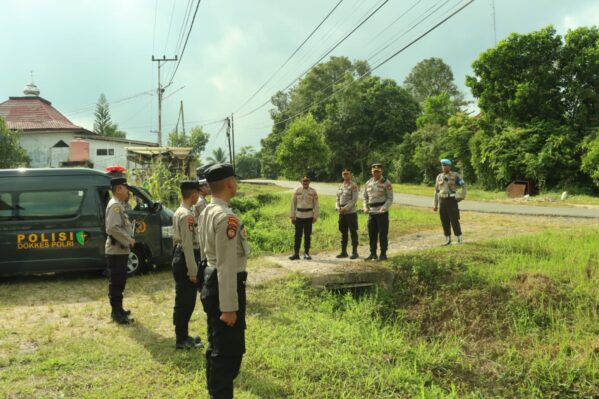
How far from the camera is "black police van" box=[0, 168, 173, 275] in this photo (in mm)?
8367

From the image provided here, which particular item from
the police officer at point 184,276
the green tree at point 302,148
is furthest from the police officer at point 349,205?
the green tree at point 302,148

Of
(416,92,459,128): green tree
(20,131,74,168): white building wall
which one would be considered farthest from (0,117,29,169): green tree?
(416,92,459,128): green tree

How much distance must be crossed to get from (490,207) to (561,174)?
974 centimetres

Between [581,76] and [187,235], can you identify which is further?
[581,76]

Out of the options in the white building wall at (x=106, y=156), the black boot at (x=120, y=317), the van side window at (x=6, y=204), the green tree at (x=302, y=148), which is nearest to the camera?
the black boot at (x=120, y=317)

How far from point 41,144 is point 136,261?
29240 mm

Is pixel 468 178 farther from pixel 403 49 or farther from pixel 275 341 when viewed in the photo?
pixel 275 341

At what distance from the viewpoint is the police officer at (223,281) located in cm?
324

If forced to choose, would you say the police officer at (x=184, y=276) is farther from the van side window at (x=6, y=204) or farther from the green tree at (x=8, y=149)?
the green tree at (x=8, y=149)

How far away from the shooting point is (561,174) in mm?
25766

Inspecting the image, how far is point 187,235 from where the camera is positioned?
193 inches

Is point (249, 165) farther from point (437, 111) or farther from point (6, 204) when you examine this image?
point (6, 204)

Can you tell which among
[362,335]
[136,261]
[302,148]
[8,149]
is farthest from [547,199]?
[8,149]

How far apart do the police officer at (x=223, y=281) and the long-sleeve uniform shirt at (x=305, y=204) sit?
592 centimetres
